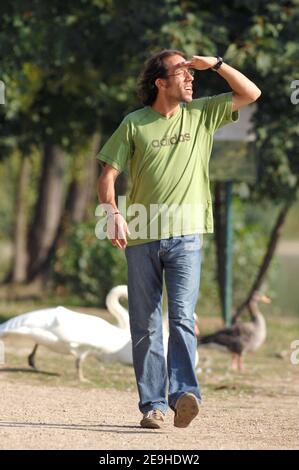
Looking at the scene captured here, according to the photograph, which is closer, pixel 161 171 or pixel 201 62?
pixel 201 62

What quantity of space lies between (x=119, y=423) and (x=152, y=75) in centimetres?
221

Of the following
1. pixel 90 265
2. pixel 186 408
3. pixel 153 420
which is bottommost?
pixel 90 265

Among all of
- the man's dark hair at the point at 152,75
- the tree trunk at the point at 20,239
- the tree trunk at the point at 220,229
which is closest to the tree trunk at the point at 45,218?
the tree trunk at the point at 20,239

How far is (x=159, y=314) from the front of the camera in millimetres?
7551

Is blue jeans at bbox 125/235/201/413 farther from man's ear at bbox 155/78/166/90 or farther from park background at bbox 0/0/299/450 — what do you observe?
park background at bbox 0/0/299/450

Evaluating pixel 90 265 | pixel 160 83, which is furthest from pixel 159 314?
pixel 90 265

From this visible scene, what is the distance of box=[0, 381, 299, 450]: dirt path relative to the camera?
6.87m

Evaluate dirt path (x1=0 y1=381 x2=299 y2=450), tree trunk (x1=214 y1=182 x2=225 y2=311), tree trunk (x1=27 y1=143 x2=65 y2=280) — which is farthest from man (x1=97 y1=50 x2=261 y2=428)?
tree trunk (x1=27 y1=143 x2=65 y2=280)

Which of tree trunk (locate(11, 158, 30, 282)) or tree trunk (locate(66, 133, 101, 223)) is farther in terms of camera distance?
tree trunk (locate(11, 158, 30, 282))

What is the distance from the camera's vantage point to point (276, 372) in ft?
40.4

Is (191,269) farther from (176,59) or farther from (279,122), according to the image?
(279,122)

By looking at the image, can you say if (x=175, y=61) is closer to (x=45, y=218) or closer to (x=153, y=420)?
(x=153, y=420)

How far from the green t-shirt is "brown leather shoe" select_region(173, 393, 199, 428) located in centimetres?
97
